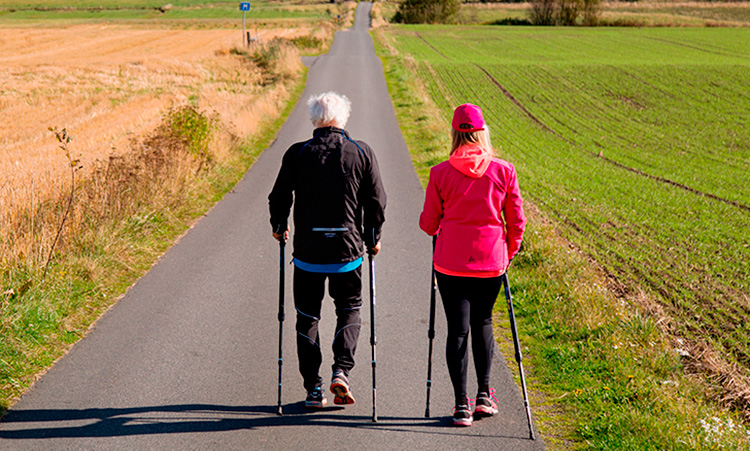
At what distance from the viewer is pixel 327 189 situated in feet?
14.7

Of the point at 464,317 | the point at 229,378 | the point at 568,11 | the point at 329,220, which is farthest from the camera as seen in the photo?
the point at 568,11

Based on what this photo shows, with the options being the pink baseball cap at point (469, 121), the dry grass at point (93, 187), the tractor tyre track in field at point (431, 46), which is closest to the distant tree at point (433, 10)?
the tractor tyre track in field at point (431, 46)

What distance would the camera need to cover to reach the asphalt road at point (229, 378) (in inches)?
171

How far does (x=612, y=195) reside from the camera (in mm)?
17672

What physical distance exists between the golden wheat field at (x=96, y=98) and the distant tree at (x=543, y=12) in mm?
47340

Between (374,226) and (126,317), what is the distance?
3.08 meters

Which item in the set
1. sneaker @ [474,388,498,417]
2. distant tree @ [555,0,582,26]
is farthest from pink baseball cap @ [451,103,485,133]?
distant tree @ [555,0,582,26]

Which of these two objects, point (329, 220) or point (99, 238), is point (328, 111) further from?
point (99, 238)

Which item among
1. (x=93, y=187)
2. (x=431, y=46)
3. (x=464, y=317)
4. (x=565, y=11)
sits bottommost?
(x=93, y=187)

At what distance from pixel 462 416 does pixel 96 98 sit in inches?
1107

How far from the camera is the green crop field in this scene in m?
10.8

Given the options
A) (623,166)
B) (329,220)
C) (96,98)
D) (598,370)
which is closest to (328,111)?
(329,220)

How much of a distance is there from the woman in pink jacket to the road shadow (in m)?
0.48

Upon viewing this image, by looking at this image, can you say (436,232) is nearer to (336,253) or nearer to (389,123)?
(336,253)
